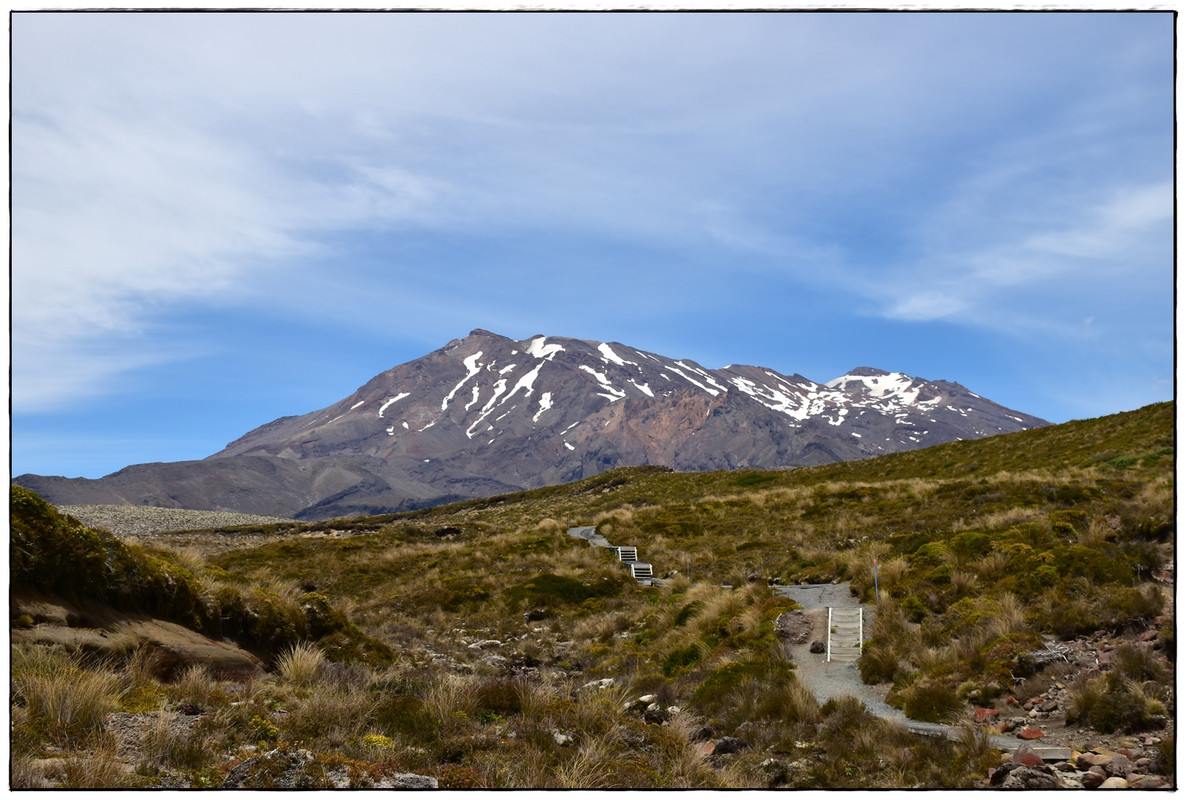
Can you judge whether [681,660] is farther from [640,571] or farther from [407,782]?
[640,571]

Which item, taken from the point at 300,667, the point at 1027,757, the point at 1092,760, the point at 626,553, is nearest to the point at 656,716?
the point at 1027,757

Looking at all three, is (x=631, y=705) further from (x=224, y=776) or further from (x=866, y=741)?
(x=224, y=776)

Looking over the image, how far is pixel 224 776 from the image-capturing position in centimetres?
468

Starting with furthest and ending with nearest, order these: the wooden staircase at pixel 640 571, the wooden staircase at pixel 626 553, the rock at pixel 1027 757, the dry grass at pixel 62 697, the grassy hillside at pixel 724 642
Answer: the wooden staircase at pixel 626 553
the wooden staircase at pixel 640 571
the rock at pixel 1027 757
the grassy hillside at pixel 724 642
the dry grass at pixel 62 697

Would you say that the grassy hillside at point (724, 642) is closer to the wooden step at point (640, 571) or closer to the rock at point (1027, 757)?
the rock at point (1027, 757)

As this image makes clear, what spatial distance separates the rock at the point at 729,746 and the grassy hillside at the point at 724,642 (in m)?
0.16

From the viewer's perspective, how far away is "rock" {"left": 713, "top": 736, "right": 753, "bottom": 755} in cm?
829

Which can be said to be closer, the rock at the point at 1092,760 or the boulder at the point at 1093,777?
the boulder at the point at 1093,777

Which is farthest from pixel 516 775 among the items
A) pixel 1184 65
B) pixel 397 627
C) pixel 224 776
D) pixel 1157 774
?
pixel 397 627

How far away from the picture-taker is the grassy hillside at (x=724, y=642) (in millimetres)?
6309

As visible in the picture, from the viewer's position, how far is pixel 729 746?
834cm

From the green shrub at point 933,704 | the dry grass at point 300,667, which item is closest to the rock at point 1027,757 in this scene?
the green shrub at point 933,704

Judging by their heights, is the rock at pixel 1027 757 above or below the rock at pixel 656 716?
above

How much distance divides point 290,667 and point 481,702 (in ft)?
8.29
